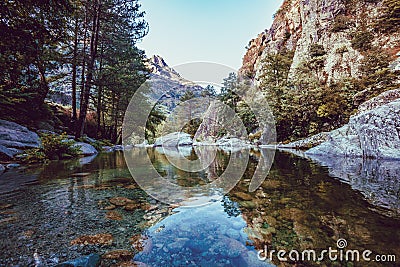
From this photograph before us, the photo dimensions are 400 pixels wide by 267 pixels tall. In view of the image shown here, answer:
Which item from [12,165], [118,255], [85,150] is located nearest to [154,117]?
[85,150]

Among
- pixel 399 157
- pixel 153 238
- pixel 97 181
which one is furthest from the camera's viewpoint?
pixel 399 157

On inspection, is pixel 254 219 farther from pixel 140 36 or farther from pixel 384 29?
pixel 384 29

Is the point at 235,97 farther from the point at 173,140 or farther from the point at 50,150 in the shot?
the point at 50,150

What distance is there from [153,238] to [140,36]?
43.2 feet

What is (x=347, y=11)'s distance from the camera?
65.8 feet

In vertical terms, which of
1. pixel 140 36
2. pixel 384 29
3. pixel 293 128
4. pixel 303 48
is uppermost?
pixel 303 48

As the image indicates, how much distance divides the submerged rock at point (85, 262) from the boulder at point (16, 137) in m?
6.63

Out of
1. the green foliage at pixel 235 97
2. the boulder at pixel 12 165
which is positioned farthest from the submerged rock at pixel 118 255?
the green foliage at pixel 235 97

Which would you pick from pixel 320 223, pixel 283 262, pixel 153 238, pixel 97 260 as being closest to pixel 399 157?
pixel 320 223

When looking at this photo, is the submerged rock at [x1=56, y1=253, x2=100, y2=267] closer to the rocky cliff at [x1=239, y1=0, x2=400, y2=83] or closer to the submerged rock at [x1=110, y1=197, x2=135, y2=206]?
the submerged rock at [x1=110, y1=197, x2=135, y2=206]

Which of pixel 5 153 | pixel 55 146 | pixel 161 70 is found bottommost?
pixel 5 153

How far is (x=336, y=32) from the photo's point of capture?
19.6 metres

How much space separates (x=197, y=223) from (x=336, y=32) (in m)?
25.0

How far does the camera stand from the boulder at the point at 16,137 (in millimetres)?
5855
